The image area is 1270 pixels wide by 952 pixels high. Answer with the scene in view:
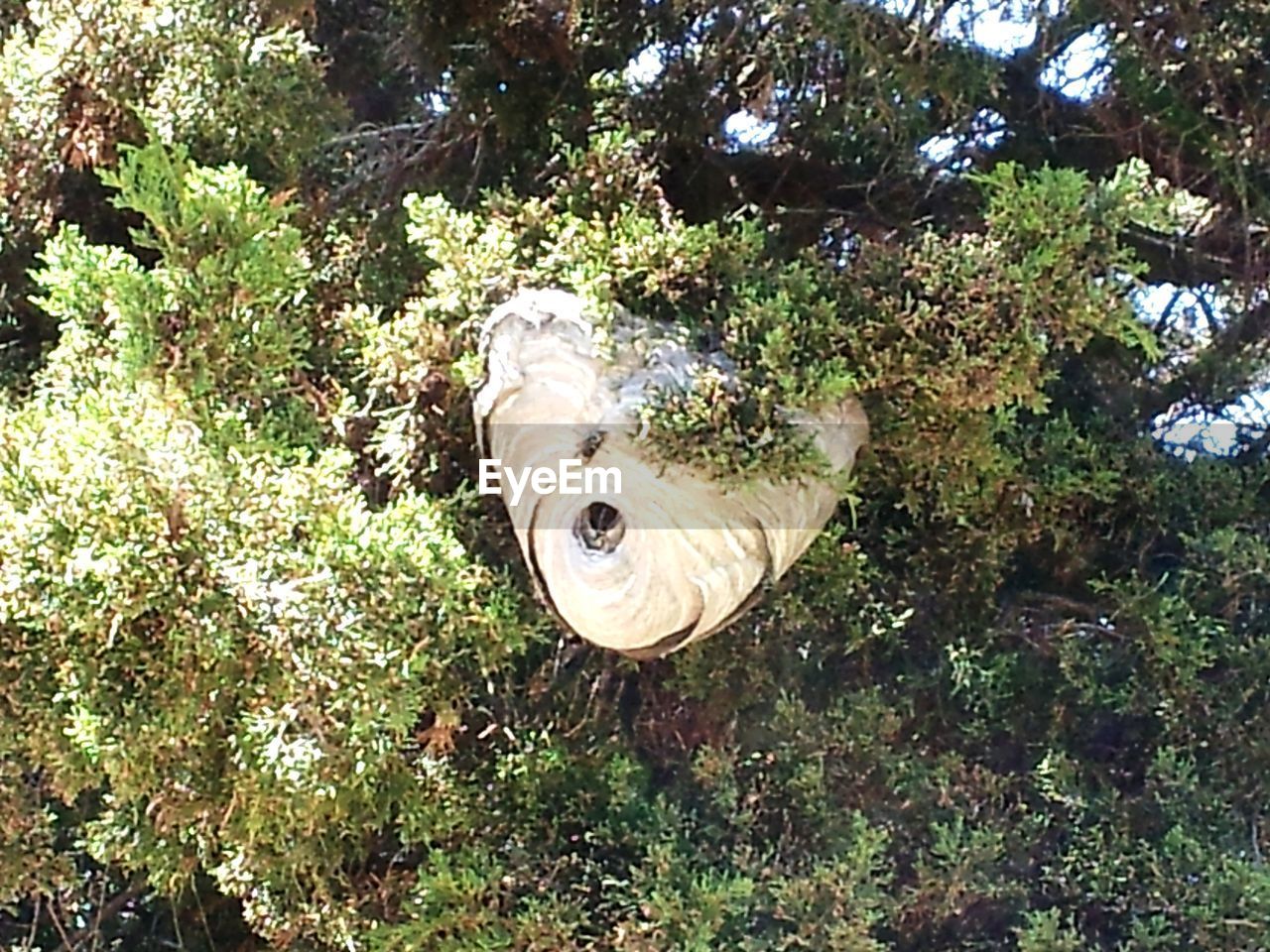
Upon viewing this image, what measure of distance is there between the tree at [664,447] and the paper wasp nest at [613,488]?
38 millimetres

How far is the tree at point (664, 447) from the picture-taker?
2.97 feet

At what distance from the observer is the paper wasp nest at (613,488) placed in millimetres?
988

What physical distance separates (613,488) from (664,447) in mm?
70

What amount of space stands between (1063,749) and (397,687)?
73 cm

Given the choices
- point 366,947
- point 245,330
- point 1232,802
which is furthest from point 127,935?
point 1232,802

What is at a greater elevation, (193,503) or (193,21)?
(193,21)

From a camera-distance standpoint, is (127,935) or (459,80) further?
(127,935)

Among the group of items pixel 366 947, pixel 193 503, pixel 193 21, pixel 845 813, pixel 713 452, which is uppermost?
pixel 193 21

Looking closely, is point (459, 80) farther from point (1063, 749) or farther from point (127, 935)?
point (127, 935)

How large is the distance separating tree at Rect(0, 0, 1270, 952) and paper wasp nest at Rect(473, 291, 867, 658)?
38mm

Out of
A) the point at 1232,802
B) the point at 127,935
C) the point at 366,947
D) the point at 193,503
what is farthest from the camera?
the point at 127,935

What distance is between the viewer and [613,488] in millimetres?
1018

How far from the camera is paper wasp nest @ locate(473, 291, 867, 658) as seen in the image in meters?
0.99

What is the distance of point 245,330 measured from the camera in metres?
0.93
